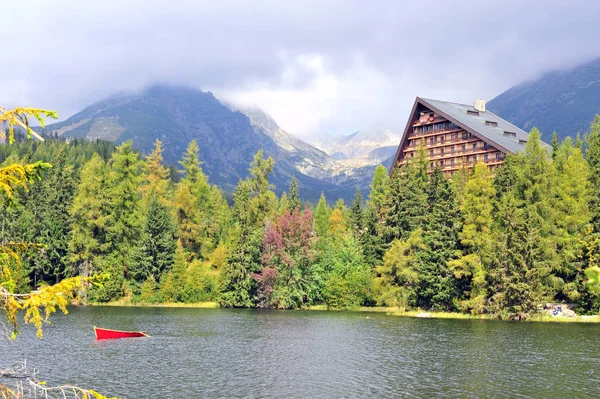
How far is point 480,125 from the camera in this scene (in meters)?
112

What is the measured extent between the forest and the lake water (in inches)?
390

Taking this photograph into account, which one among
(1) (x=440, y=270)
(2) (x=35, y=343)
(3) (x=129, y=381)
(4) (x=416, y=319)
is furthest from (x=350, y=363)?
(1) (x=440, y=270)

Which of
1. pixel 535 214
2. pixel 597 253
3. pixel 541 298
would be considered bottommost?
pixel 541 298

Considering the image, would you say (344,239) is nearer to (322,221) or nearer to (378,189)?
(378,189)

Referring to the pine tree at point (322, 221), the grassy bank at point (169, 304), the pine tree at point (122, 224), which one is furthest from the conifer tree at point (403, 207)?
the pine tree at point (122, 224)

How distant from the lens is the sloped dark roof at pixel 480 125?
339 ft

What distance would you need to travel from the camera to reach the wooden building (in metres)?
104

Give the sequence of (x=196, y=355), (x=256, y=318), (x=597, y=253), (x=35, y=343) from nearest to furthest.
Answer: (x=196, y=355) → (x=35, y=343) → (x=597, y=253) → (x=256, y=318)

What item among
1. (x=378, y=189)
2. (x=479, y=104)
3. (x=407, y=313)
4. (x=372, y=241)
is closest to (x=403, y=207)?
(x=372, y=241)

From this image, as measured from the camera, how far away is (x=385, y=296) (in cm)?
8631

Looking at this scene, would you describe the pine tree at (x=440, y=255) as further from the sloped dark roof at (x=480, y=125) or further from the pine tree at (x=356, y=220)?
the sloped dark roof at (x=480, y=125)

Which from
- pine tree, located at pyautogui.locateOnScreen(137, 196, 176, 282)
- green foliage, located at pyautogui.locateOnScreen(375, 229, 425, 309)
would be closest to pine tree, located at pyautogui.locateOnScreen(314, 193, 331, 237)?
green foliage, located at pyautogui.locateOnScreen(375, 229, 425, 309)

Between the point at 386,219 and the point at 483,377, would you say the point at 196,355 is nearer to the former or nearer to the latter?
the point at 483,377

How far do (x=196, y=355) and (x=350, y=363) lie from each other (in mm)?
→ 12606
